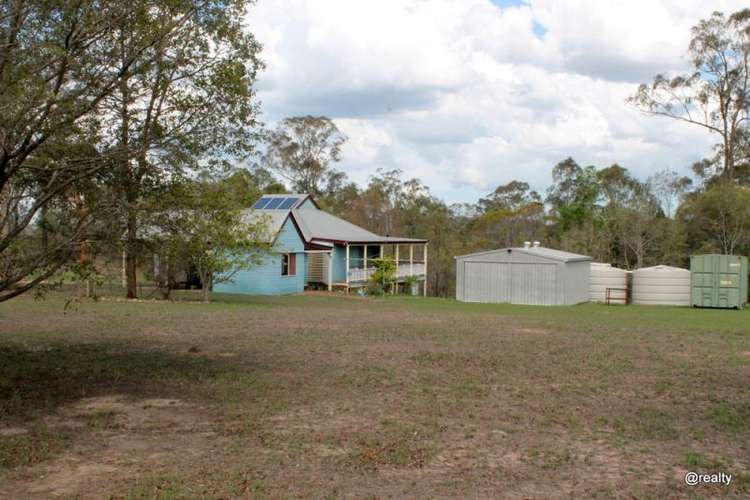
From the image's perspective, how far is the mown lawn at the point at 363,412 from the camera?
7090 mm

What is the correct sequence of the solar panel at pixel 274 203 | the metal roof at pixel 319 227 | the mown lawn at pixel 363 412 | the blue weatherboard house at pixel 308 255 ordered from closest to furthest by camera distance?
1. the mown lawn at pixel 363 412
2. the blue weatherboard house at pixel 308 255
3. the metal roof at pixel 319 227
4. the solar panel at pixel 274 203

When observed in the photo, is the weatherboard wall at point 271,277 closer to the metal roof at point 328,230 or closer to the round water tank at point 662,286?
the metal roof at point 328,230

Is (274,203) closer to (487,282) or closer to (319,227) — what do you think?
(319,227)

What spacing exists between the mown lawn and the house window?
17.1 metres

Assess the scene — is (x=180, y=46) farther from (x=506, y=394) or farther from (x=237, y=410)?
(x=506, y=394)

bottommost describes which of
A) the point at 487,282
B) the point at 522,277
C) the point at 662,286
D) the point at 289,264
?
the point at 662,286

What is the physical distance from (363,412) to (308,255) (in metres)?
28.9

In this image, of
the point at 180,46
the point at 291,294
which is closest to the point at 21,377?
the point at 180,46

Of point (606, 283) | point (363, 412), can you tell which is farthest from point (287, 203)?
point (363, 412)

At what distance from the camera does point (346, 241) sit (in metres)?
38.3

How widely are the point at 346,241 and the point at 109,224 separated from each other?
28297 millimetres

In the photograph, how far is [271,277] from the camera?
34.5 meters

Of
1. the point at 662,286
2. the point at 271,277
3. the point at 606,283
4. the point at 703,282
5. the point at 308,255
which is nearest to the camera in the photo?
the point at 703,282

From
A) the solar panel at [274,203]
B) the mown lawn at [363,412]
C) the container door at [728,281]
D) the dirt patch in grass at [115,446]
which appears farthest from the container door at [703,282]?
the dirt patch in grass at [115,446]
